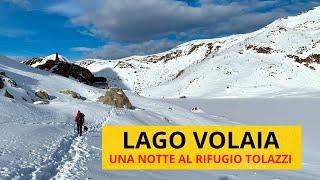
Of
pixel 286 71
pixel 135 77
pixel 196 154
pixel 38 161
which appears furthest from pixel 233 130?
pixel 135 77

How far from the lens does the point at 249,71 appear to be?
3644 inches

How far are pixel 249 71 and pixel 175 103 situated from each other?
3209cm

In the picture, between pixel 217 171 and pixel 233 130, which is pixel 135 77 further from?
pixel 217 171

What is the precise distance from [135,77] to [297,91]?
61995mm

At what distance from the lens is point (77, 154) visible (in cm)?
2105

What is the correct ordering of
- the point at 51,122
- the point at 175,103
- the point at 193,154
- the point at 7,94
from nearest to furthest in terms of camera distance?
the point at 193,154 < the point at 51,122 < the point at 7,94 < the point at 175,103

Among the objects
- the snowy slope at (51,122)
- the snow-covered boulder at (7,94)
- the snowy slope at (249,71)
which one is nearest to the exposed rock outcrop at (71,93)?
the snowy slope at (51,122)

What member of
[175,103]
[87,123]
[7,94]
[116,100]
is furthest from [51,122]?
[175,103]

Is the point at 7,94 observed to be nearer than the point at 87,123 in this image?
No

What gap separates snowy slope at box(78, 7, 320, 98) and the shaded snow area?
0.19 meters

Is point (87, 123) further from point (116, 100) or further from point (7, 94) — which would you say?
point (116, 100)

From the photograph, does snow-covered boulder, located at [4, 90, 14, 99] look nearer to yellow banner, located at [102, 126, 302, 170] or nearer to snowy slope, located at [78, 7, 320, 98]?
yellow banner, located at [102, 126, 302, 170]

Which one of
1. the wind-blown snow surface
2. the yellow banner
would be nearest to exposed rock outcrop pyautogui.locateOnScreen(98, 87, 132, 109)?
the wind-blown snow surface

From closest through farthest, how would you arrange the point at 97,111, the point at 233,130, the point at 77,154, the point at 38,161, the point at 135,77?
the point at 38,161
the point at 77,154
the point at 233,130
the point at 97,111
the point at 135,77
